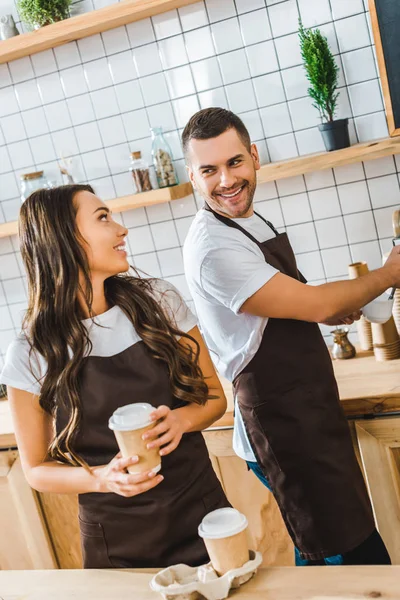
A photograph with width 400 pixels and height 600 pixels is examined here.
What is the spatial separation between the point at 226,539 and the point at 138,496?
1.57ft

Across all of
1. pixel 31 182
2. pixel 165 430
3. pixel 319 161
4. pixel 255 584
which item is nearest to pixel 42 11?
pixel 31 182

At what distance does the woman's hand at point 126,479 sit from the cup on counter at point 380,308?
0.91 meters

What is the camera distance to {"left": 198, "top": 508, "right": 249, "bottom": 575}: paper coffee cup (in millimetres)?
1175

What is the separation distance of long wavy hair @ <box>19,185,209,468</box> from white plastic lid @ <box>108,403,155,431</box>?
0.39 metres

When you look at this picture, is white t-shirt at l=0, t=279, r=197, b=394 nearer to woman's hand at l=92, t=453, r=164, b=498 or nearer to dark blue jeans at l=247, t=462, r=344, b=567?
woman's hand at l=92, t=453, r=164, b=498

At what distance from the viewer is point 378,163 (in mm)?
2559

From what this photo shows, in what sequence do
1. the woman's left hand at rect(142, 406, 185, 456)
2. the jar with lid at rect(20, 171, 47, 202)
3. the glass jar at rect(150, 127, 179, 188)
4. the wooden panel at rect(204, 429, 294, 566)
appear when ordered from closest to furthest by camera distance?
the woman's left hand at rect(142, 406, 185, 456), the wooden panel at rect(204, 429, 294, 566), the glass jar at rect(150, 127, 179, 188), the jar with lid at rect(20, 171, 47, 202)

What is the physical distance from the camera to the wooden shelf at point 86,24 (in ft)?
8.09

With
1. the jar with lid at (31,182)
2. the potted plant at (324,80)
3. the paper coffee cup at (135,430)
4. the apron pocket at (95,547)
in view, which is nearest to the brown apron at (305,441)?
the apron pocket at (95,547)

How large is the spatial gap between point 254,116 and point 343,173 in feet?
1.26

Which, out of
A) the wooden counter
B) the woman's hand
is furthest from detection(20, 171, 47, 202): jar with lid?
the woman's hand

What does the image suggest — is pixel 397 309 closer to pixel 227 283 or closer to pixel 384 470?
pixel 384 470

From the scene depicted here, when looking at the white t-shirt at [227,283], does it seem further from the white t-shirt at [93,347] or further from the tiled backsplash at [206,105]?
the tiled backsplash at [206,105]

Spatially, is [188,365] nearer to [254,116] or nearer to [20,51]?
[254,116]
